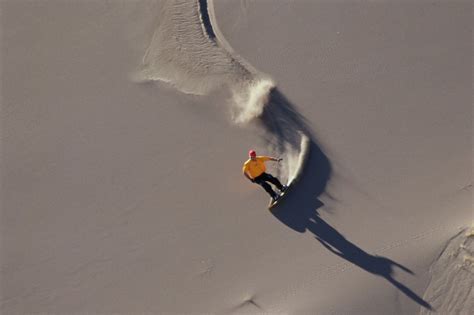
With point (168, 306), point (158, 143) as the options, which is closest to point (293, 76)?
point (158, 143)

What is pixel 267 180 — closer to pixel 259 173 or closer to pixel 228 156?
pixel 259 173

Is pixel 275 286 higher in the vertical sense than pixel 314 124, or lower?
lower

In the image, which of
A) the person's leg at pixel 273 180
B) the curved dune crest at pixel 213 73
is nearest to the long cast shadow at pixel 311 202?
the curved dune crest at pixel 213 73

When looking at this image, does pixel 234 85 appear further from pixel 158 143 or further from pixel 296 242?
pixel 296 242

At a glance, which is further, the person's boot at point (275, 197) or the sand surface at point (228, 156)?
the person's boot at point (275, 197)

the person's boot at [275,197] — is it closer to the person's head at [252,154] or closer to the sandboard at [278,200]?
the sandboard at [278,200]

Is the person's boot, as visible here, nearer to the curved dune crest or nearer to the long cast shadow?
the long cast shadow

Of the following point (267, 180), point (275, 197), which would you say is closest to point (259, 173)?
point (267, 180)
